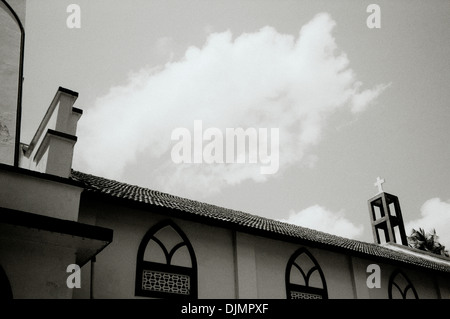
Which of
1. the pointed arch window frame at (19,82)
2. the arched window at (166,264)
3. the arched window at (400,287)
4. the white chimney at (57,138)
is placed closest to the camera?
the white chimney at (57,138)

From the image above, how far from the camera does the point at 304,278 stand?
11750 mm

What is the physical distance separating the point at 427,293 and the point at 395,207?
737cm

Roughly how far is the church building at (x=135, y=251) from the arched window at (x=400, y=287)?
3 centimetres

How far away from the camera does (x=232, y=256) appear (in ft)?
35.5

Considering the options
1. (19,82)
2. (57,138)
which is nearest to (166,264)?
(57,138)

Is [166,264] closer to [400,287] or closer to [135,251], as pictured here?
[135,251]

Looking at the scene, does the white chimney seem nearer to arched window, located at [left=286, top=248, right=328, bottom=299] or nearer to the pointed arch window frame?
the pointed arch window frame

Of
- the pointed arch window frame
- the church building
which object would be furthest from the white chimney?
the pointed arch window frame

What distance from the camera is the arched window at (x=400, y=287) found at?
1327cm

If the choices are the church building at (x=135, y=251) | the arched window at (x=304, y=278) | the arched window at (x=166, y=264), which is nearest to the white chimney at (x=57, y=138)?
the church building at (x=135, y=251)

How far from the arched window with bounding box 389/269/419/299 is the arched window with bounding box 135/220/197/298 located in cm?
633

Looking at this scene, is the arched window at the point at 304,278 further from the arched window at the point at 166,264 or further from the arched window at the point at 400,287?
the arched window at the point at 166,264
